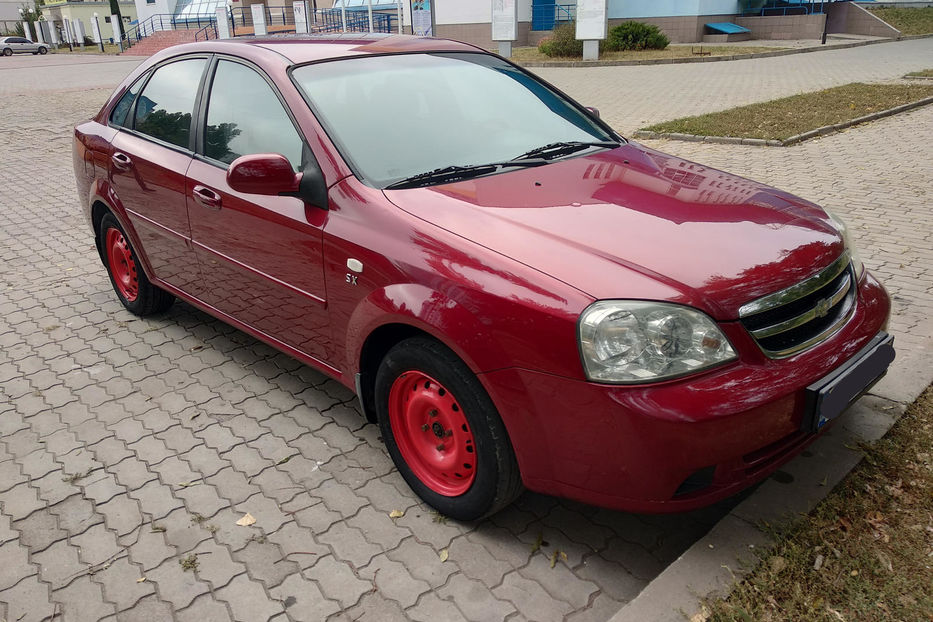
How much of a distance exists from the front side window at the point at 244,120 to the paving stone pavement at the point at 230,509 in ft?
4.28

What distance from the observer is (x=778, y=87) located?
51.0ft

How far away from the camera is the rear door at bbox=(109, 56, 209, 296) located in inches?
155

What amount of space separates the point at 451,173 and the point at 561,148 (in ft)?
2.32

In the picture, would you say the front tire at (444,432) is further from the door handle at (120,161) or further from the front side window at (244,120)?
the door handle at (120,161)

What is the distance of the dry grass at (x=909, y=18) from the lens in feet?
98.7

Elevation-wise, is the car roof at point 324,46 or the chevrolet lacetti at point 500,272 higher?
the car roof at point 324,46

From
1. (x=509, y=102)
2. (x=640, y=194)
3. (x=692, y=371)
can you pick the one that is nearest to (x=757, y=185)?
(x=640, y=194)

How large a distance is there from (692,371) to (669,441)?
0.23 metres

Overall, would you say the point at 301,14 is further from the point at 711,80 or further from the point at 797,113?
the point at 797,113

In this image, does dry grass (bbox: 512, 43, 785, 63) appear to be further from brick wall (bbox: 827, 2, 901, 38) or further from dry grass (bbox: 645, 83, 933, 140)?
dry grass (bbox: 645, 83, 933, 140)

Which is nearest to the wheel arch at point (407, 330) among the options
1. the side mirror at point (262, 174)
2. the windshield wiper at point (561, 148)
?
the side mirror at point (262, 174)

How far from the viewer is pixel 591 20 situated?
22109mm

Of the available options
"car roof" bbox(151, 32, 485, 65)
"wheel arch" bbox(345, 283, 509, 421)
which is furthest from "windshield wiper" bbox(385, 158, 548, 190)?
"car roof" bbox(151, 32, 485, 65)

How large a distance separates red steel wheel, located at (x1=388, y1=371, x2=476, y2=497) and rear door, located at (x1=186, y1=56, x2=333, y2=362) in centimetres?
49
